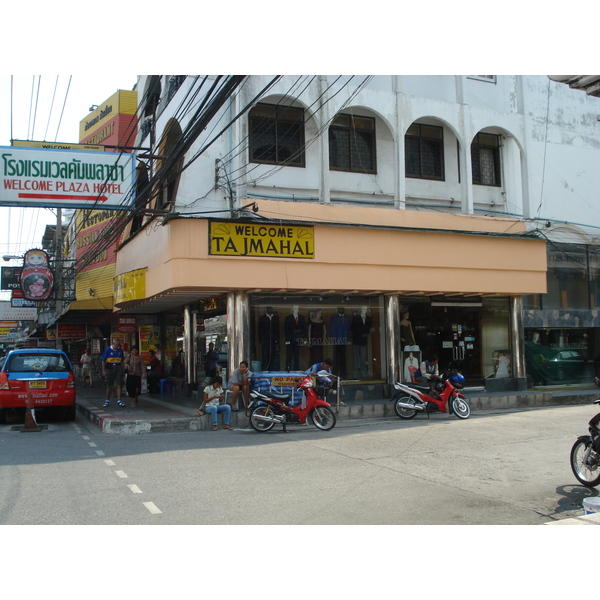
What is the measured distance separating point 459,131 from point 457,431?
1013cm

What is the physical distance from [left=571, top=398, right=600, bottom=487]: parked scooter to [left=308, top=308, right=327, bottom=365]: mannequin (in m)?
10.1

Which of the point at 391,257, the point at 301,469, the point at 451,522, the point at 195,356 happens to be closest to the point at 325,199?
the point at 391,257

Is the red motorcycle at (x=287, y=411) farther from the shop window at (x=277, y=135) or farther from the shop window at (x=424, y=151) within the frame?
the shop window at (x=424, y=151)

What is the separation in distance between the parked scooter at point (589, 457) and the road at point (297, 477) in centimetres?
19

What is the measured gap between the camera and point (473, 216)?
62.6ft

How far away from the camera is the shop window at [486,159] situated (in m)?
20.8

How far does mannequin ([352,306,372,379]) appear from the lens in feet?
58.9

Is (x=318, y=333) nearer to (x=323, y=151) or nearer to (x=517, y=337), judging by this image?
(x=323, y=151)

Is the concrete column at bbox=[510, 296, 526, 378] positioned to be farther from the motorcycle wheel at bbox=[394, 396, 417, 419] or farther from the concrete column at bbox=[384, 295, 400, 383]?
the motorcycle wheel at bbox=[394, 396, 417, 419]

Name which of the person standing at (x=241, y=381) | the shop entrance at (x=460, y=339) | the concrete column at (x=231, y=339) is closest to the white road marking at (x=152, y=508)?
the person standing at (x=241, y=381)

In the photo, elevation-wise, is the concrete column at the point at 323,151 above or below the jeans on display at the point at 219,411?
above

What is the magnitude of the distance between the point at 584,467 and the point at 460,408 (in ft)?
24.5

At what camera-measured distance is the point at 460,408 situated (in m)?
15.2

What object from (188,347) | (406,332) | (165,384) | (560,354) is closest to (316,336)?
(406,332)
